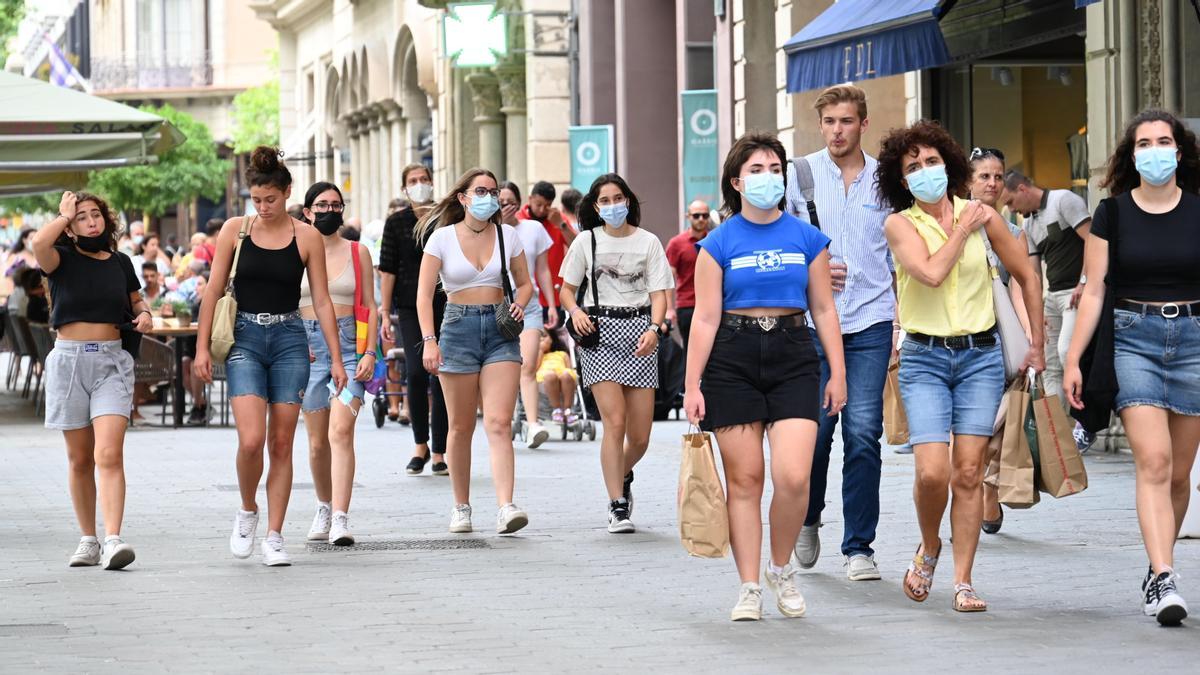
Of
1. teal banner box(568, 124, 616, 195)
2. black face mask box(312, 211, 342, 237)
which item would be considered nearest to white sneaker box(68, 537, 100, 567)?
black face mask box(312, 211, 342, 237)

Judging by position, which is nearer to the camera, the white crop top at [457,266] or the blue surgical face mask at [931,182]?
the blue surgical face mask at [931,182]

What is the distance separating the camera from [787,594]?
7.92 metres

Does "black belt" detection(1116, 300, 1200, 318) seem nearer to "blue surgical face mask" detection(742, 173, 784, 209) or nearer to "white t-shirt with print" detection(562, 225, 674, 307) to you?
"blue surgical face mask" detection(742, 173, 784, 209)

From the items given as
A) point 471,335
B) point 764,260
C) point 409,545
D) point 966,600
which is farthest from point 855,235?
point 409,545

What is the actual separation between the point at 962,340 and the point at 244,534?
3669 mm

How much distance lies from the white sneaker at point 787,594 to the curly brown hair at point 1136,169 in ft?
6.39

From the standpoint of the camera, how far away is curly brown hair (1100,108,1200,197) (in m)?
8.00

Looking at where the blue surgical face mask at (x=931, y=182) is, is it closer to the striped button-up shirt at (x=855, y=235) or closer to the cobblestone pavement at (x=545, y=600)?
the striped button-up shirt at (x=855, y=235)

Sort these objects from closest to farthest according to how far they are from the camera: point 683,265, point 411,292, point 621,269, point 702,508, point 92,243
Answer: point 702,508
point 92,243
point 621,269
point 411,292
point 683,265

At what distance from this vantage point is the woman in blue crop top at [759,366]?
782 centimetres

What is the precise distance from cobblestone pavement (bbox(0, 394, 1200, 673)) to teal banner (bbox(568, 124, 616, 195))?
47.4ft

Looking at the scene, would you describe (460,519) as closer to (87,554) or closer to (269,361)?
(269,361)

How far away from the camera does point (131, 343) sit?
10.1 meters

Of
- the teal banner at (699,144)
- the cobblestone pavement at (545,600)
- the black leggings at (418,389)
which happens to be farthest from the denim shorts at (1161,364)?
the teal banner at (699,144)
